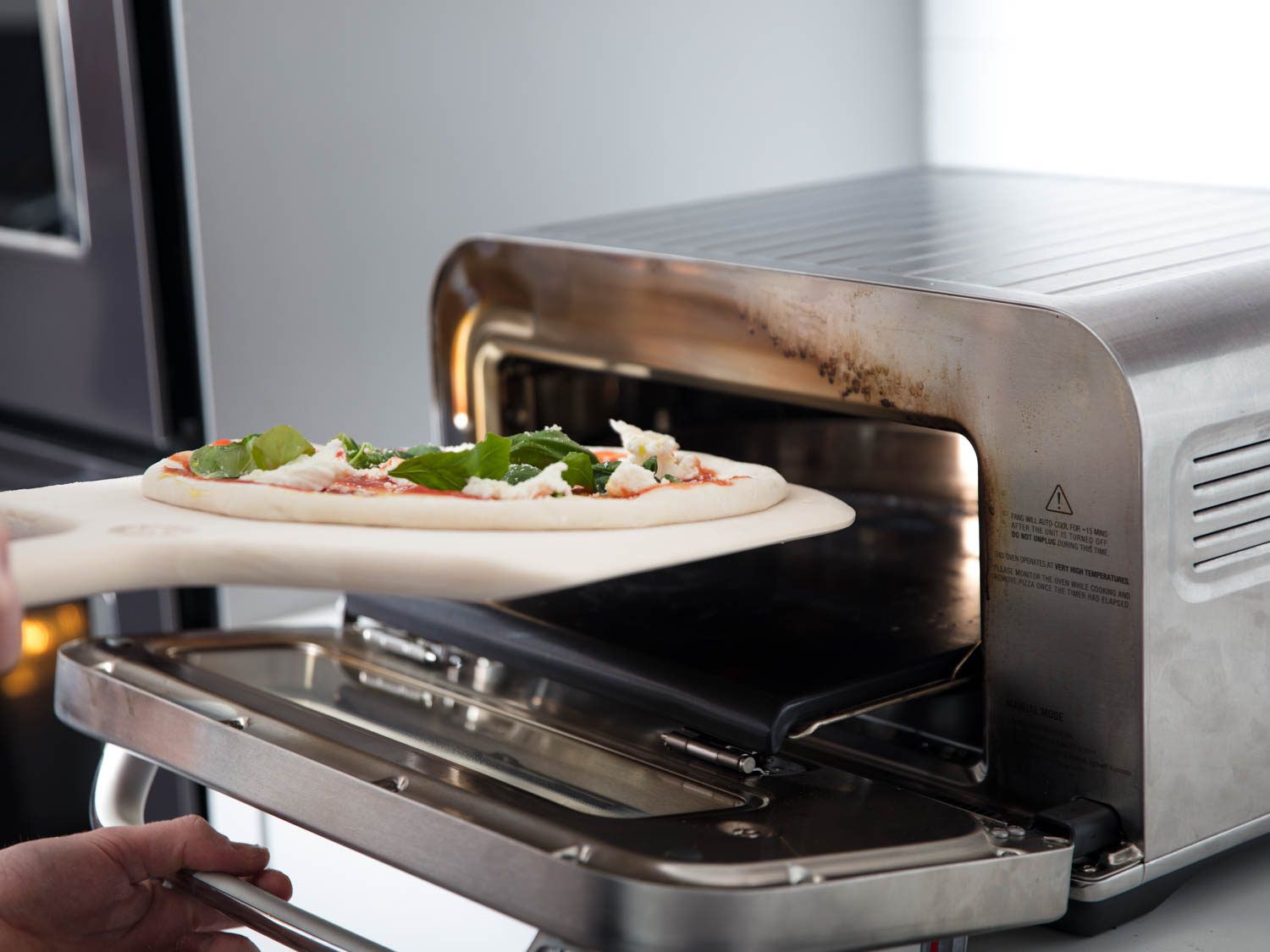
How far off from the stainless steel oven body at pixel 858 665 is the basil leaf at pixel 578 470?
0.09 m

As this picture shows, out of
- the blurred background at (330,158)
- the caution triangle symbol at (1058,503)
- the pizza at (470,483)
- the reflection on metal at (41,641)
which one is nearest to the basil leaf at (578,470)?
the pizza at (470,483)

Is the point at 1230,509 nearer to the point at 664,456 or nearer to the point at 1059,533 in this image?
the point at 1059,533

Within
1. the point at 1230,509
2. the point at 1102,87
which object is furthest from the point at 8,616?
the point at 1102,87

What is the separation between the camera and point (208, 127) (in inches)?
45.4

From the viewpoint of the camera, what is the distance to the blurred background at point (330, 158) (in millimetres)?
1167

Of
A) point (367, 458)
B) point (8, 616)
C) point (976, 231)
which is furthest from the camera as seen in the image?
point (976, 231)

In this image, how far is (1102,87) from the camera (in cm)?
144

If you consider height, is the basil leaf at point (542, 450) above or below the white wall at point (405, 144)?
below

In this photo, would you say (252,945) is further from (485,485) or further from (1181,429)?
(1181,429)

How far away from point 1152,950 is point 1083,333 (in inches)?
10.7

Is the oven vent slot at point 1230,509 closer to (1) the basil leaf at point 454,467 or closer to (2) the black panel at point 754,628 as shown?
(2) the black panel at point 754,628

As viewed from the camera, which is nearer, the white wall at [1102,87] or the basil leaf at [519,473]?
the basil leaf at [519,473]

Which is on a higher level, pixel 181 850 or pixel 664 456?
pixel 664 456

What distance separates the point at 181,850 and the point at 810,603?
34cm
